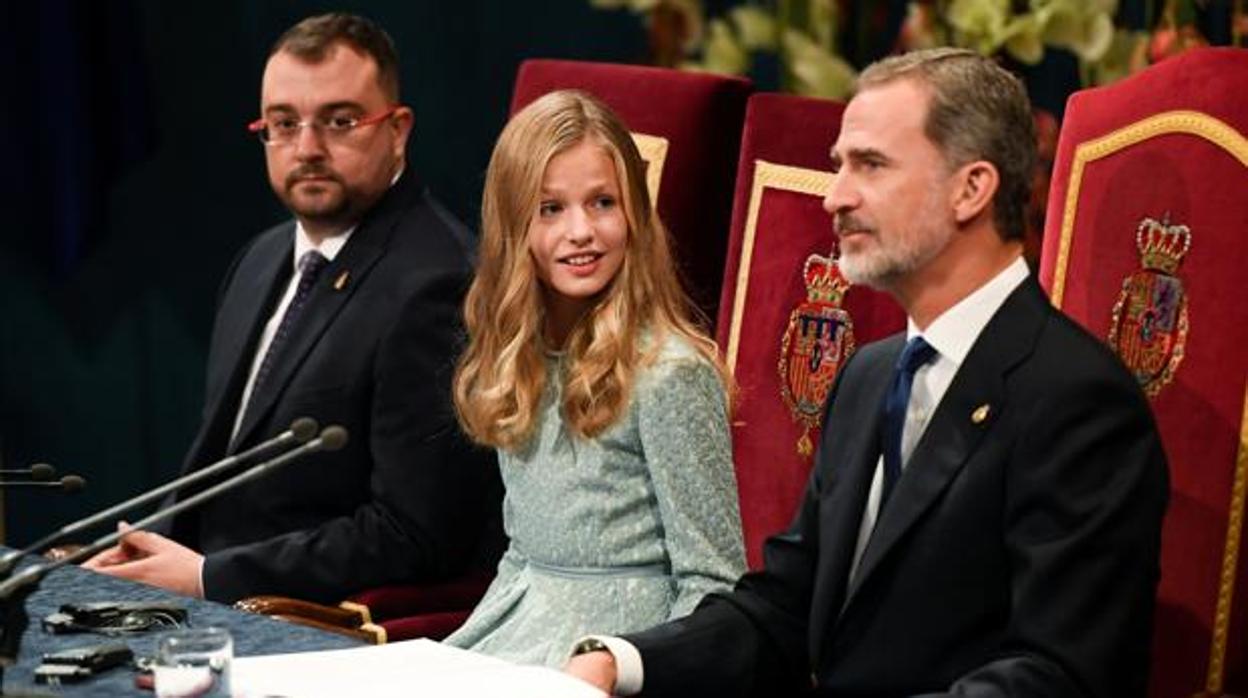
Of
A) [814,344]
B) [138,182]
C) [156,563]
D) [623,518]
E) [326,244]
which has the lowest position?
[156,563]

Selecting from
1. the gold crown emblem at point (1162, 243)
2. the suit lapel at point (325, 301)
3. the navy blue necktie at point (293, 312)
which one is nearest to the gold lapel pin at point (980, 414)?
the gold crown emblem at point (1162, 243)

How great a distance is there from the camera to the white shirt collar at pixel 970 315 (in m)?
2.79

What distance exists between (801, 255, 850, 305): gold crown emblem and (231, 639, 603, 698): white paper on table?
41.2 inches

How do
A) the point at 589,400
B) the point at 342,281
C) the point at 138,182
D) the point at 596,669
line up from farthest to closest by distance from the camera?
1. the point at 138,182
2. the point at 342,281
3. the point at 589,400
4. the point at 596,669

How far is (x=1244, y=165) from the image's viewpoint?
2.99 m

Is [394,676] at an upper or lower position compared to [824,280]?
lower

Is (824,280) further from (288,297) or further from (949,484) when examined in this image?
(288,297)

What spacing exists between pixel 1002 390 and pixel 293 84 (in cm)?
178

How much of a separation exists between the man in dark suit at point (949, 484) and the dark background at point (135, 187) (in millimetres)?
2835

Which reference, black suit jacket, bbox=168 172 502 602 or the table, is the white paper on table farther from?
black suit jacket, bbox=168 172 502 602

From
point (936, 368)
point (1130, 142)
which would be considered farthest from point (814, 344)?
point (936, 368)

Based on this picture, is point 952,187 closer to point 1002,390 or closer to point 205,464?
point 1002,390

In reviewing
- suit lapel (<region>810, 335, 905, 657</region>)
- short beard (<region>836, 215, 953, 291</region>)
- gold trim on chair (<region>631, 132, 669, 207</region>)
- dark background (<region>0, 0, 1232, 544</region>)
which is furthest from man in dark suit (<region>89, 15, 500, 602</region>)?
dark background (<region>0, 0, 1232, 544</region>)

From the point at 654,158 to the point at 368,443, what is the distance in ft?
2.19
